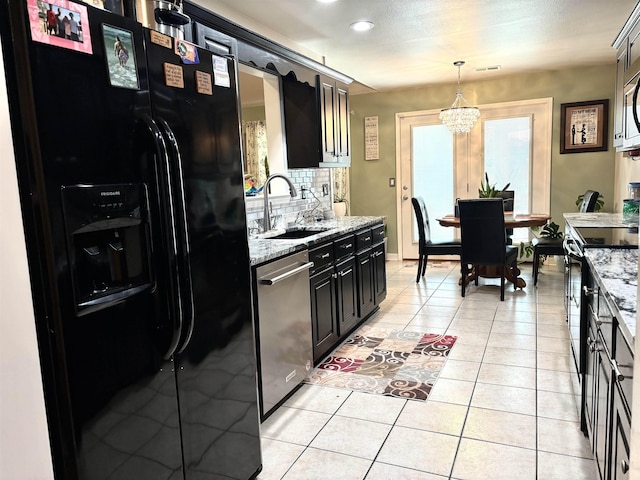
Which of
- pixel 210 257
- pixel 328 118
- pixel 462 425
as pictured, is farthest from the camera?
pixel 328 118

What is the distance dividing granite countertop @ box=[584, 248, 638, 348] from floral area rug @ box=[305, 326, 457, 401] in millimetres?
1204

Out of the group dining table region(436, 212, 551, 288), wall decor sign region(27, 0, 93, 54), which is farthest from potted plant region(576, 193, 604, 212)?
wall decor sign region(27, 0, 93, 54)

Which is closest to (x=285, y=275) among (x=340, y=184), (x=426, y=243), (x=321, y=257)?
(x=321, y=257)

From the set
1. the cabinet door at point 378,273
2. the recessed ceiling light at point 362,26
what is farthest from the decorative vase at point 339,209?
the recessed ceiling light at point 362,26

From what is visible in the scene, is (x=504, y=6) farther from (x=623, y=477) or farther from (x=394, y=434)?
(x=623, y=477)

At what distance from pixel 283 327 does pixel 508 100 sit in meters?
4.81

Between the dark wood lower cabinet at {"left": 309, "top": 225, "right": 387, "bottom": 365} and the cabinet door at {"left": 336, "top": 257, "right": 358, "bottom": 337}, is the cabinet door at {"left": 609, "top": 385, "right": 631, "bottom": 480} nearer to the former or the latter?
the dark wood lower cabinet at {"left": 309, "top": 225, "right": 387, "bottom": 365}

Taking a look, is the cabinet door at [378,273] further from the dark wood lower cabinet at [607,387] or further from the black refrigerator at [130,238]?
the black refrigerator at [130,238]

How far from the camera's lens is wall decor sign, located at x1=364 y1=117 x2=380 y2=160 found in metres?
6.76

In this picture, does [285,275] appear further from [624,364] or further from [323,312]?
[624,364]

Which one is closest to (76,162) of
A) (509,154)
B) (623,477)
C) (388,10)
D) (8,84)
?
(8,84)

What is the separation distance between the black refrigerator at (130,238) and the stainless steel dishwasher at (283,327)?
49cm

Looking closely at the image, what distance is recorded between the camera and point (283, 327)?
258 centimetres

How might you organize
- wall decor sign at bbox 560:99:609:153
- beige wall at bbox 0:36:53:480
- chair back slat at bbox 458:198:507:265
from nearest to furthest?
beige wall at bbox 0:36:53:480, chair back slat at bbox 458:198:507:265, wall decor sign at bbox 560:99:609:153
